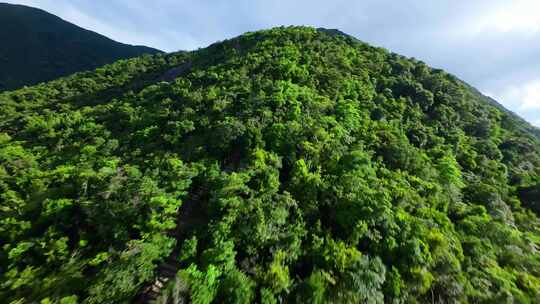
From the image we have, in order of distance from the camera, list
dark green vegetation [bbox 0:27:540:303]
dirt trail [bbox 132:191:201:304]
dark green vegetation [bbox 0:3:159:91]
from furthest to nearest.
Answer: dark green vegetation [bbox 0:3:159:91], dark green vegetation [bbox 0:27:540:303], dirt trail [bbox 132:191:201:304]

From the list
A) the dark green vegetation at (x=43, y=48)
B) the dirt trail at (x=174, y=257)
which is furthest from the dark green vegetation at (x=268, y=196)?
the dark green vegetation at (x=43, y=48)

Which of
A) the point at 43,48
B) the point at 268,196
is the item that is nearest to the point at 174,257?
the point at 268,196

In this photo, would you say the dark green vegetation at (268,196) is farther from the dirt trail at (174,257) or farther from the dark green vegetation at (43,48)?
the dark green vegetation at (43,48)

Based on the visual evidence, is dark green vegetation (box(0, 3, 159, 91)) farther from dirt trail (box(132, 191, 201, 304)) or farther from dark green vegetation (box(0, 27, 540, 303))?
dirt trail (box(132, 191, 201, 304))

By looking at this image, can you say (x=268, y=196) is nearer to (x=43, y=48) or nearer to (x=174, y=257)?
(x=174, y=257)

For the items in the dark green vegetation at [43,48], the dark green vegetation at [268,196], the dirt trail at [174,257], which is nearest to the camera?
the dirt trail at [174,257]

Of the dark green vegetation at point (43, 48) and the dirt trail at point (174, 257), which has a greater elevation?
the dark green vegetation at point (43, 48)

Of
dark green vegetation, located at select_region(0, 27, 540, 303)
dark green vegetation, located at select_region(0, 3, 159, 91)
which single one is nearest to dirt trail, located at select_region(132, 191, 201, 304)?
dark green vegetation, located at select_region(0, 27, 540, 303)
